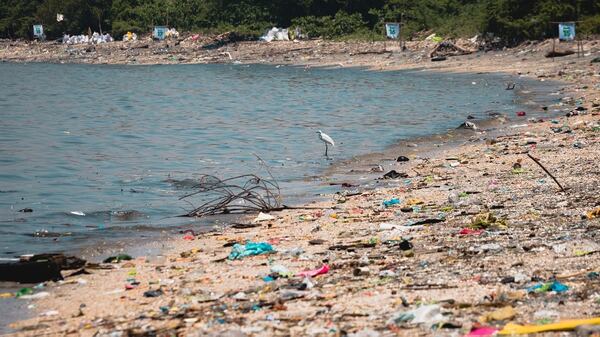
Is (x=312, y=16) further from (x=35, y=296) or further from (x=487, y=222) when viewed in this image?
(x=35, y=296)

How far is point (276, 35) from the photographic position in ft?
182

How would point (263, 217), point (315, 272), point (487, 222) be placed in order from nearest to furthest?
point (315, 272), point (487, 222), point (263, 217)

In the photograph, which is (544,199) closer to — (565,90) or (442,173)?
(442,173)

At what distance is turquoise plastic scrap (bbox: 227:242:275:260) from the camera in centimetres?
690

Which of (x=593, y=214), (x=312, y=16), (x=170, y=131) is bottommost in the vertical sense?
(x=170, y=131)

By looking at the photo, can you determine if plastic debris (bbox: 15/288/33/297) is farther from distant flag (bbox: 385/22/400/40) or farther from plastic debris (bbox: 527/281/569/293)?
distant flag (bbox: 385/22/400/40)

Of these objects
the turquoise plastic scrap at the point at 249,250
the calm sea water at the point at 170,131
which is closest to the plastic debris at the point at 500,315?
the turquoise plastic scrap at the point at 249,250

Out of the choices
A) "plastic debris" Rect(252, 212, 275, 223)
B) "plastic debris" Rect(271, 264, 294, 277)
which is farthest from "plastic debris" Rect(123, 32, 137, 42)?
"plastic debris" Rect(271, 264, 294, 277)

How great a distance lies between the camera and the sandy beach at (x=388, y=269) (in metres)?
4.59

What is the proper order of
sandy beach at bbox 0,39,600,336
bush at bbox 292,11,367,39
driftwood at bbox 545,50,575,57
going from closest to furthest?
sandy beach at bbox 0,39,600,336 → driftwood at bbox 545,50,575,57 → bush at bbox 292,11,367,39

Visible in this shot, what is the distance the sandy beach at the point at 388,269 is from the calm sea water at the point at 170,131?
5.64ft

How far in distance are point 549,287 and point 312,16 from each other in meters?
51.2

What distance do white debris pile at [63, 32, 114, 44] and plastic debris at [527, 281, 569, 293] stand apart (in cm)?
6540

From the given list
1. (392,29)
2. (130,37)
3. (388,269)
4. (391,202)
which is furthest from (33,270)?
(130,37)
